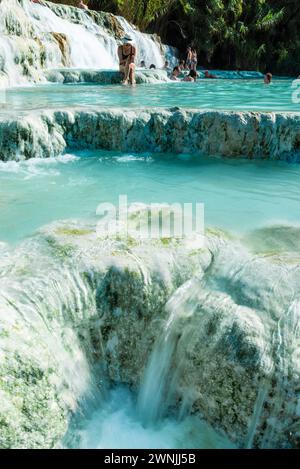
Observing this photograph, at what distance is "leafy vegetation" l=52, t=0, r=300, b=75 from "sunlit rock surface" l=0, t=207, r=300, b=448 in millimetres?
24208

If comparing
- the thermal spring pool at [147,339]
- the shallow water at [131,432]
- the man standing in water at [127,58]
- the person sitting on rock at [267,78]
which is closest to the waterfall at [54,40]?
the man standing in water at [127,58]

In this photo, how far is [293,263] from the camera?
3088mm

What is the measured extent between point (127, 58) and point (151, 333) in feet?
39.5

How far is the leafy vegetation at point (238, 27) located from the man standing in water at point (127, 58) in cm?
1229

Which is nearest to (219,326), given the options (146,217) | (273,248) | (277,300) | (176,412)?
(277,300)

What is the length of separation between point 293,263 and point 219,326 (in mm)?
731

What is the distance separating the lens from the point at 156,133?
7121 mm

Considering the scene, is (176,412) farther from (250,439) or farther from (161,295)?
(161,295)

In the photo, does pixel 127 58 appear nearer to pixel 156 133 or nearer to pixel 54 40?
pixel 54 40

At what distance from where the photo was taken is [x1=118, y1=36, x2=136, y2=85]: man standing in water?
13406 millimetres

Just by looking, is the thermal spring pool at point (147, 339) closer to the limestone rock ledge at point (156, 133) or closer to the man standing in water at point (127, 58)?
the limestone rock ledge at point (156, 133)

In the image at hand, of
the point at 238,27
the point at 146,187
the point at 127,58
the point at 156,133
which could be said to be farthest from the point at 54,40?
the point at 238,27

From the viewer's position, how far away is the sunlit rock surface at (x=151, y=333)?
2.52 metres

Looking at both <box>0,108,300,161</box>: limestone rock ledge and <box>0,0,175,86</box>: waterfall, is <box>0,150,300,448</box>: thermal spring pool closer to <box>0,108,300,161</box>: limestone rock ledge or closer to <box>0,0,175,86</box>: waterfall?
<box>0,108,300,161</box>: limestone rock ledge
